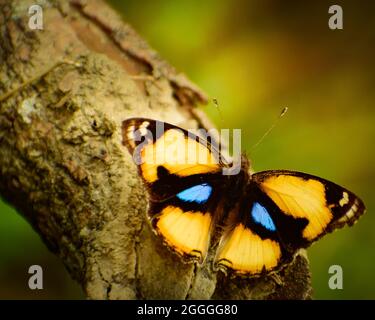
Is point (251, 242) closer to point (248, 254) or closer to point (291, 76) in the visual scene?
point (248, 254)

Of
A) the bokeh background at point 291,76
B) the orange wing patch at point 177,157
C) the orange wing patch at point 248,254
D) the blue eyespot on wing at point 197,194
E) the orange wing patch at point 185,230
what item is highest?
the bokeh background at point 291,76

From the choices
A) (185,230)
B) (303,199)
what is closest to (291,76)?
(303,199)

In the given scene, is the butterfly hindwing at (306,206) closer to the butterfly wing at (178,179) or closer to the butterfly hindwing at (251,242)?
the butterfly hindwing at (251,242)

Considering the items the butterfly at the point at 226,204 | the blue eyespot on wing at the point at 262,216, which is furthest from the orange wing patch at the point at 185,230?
the blue eyespot on wing at the point at 262,216

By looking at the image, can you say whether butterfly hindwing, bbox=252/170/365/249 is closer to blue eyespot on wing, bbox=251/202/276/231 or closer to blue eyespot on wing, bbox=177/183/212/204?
blue eyespot on wing, bbox=251/202/276/231

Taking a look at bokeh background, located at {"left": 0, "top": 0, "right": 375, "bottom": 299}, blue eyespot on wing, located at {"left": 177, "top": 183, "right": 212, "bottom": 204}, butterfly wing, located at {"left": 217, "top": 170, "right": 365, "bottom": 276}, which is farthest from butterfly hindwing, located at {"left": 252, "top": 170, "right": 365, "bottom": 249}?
bokeh background, located at {"left": 0, "top": 0, "right": 375, "bottom": 299}
